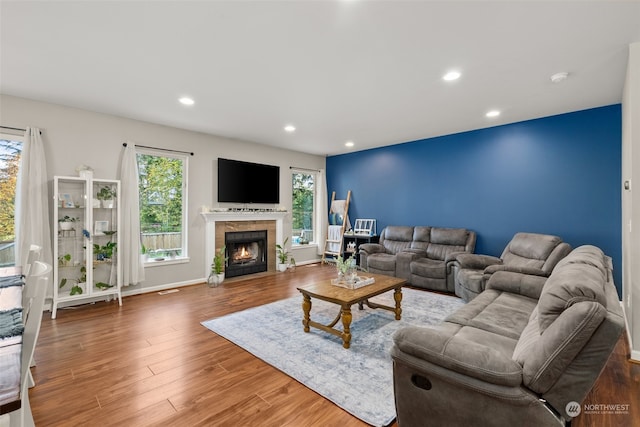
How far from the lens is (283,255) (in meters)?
6.36

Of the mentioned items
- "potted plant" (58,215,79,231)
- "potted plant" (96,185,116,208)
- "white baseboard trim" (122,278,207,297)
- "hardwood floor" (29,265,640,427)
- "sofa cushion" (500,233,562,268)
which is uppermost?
"potted plant" (96,185,116,208)

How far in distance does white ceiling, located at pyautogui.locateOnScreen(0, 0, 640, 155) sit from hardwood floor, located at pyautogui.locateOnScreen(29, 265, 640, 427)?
2667mm

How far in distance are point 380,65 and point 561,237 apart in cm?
370

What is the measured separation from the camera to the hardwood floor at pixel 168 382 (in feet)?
6.16

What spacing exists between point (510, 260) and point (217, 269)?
461 cm

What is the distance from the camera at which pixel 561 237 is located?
429 cm

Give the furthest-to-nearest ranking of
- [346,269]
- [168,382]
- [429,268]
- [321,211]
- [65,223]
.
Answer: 1. [321,211]
2. [429,268]
3. [65,223]
4. [346,269]
5. [168,382]

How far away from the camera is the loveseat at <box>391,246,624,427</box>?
1242 mm

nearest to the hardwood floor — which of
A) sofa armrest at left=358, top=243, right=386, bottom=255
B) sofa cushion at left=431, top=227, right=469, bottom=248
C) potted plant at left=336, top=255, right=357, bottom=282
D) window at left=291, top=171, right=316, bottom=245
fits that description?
potted plant at left=336, top=255, right=357, bottom=282

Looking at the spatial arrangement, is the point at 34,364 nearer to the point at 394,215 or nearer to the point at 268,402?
the point at 268,402

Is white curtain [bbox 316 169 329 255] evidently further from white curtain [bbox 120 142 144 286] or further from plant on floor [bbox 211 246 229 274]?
white curtain [bbox 120 142 144 286]

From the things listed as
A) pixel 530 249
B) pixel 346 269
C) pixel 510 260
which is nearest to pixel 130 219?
pixel 346 269

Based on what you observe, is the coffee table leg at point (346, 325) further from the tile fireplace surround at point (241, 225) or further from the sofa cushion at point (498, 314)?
the tile fireplace surround at point (241, 225)

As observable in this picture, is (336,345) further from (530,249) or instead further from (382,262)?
(530,249)
